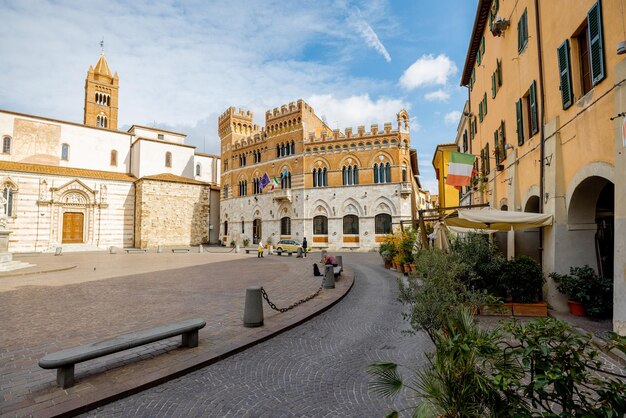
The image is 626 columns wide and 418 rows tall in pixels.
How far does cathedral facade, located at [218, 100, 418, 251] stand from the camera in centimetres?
3055

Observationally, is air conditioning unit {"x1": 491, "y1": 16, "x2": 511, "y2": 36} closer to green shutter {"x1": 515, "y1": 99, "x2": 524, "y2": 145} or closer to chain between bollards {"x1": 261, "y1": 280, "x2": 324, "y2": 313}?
green shutter {"x1": 515, "y1": 99, "x2": 524, "y2": 145}

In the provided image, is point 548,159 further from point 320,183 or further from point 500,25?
point 320,183

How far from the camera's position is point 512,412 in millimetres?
1970

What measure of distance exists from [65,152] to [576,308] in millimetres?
43359

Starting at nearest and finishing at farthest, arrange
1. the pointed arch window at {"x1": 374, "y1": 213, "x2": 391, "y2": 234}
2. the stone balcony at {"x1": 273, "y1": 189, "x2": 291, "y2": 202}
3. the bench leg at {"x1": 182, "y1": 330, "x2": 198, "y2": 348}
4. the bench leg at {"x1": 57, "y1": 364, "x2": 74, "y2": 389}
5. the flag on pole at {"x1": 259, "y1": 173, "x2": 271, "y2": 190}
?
the bench leg at {"x1": 57, "y1": 364, "x2": 74, "y2": 389} < the bench leg at {"x1": 182, "y1": 330, "x2": 198, "y2": 348} < the pointed arch window at {"x1": 374, "y1": 213, "x2": 391, "y2": 234} < the flag on pole at {"x1": 259, "y1": 173, "x2": 271, "y2": 190} < the stone balcony at {"x1": 273, "y1": 189, "x2": 291, "y2": 202}

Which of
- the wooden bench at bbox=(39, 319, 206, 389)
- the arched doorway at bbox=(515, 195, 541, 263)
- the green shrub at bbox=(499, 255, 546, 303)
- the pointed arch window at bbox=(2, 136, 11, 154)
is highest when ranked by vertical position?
the pointed arch window at bbox=(2, 136, 11, 154)

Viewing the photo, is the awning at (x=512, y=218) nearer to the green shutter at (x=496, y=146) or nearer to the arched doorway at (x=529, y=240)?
the arched doorway at (x=529, y=240)

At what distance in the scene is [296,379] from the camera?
14.6 ft

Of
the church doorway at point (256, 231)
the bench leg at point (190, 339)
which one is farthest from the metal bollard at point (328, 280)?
the church doorway at point (256, 231)

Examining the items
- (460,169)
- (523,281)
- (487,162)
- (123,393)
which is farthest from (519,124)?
(123,393)

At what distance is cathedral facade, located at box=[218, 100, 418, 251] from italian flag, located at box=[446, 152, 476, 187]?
15242 millimetres

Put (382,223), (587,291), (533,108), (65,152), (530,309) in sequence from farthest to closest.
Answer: (65,152) → (382,223) → (533,108) → (530,309) → (587,291)

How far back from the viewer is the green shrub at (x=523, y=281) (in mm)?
7385

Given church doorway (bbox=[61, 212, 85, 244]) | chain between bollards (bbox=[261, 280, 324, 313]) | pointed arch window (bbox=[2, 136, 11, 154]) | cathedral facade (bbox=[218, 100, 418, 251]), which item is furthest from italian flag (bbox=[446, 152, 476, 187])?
pointed arch window (bbox=[2, 136, 11, 154])
